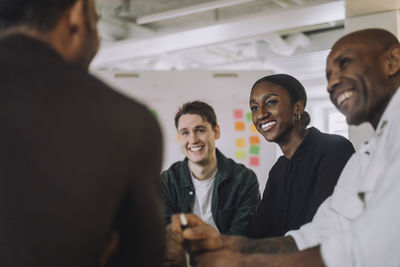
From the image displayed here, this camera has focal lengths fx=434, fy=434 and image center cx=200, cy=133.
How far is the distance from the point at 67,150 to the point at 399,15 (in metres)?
2.87

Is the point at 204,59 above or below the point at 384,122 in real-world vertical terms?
above

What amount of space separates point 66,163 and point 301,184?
5.18 ft

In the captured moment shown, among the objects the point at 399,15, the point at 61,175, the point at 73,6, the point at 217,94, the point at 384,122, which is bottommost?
the point at 61,175

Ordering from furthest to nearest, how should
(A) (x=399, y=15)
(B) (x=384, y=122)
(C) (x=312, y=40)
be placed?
(C) (x=312, y=40), (A) (x=399, y=15), (B) (x=384, y=122)

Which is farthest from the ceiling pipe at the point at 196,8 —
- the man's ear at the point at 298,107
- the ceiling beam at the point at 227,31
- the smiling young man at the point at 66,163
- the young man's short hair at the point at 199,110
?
the smiling young man at the point at 66,163

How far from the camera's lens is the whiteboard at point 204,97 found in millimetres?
4039

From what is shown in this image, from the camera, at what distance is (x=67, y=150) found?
680 millimetres

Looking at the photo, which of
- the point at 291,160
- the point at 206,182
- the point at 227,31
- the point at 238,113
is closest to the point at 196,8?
the point at 227,31

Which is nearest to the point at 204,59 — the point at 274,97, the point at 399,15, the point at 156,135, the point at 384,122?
the point at 399,15

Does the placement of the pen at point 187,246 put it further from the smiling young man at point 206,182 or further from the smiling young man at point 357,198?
the smiling young man at point 206,182

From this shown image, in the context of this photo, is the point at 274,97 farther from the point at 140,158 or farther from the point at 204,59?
the point at 204,59

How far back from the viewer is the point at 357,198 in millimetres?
1314

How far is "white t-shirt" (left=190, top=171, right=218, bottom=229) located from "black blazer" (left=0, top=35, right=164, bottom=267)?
6.95ft

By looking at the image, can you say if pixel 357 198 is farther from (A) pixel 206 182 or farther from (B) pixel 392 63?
(A) pixel 206 182
